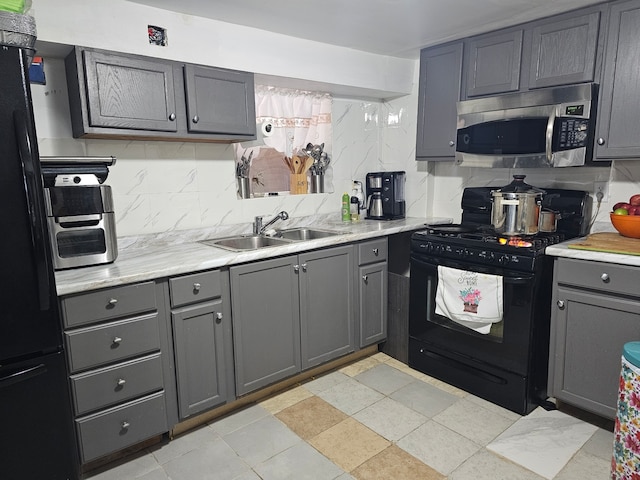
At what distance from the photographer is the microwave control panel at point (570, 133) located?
2439mm

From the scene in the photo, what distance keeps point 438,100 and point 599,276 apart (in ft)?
5.59

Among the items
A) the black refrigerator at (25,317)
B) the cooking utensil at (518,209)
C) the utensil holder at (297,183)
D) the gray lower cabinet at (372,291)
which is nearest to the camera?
the black refrigerator at (25,317)

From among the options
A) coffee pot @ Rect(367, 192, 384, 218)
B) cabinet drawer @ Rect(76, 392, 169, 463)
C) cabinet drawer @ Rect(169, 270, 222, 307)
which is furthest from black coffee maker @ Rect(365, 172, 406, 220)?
cabinet drawer @ Rect(76, 392, 169, 463)

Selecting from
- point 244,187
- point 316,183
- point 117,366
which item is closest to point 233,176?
point 244,187

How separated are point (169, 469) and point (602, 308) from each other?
226 cm

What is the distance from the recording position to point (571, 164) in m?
2.48

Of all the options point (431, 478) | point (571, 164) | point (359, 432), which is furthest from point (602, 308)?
point (359, 432)

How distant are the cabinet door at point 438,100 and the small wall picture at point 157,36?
6.24 ft

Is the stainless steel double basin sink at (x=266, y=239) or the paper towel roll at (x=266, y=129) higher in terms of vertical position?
the paper towel roll at (x=266, y=129)

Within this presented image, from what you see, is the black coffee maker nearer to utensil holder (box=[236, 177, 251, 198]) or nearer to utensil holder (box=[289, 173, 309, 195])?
utensil holder (box=[289, 173, 309, 195])

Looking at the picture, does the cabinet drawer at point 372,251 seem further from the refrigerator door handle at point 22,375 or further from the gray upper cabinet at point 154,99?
the refrigerator door handle at point 22,375

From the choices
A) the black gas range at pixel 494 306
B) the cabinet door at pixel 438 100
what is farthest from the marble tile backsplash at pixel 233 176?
the black gas range at pixel 494 306

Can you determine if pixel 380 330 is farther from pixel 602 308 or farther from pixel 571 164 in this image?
pixel 571 164

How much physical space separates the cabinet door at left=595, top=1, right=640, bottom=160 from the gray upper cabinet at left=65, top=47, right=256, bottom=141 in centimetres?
202
